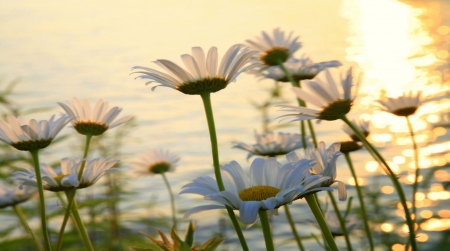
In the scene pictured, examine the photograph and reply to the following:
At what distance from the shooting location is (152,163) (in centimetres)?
162

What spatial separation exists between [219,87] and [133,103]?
360 centimetres

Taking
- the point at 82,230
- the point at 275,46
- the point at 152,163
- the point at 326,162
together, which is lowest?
the point at 82,230

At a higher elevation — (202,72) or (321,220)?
(202,72)

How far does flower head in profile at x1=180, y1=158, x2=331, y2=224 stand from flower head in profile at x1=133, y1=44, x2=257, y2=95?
107 millimetres

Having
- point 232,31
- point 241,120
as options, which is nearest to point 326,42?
point 232,31

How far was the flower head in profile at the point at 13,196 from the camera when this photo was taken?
3.64 feet

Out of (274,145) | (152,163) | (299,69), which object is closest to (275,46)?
(299,69)

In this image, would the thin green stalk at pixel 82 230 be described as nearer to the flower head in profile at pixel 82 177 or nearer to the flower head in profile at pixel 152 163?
the flower head in profile at pixel 82 177

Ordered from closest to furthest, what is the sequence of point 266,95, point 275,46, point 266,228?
point 266,228 < point 275,46 < point 266,95

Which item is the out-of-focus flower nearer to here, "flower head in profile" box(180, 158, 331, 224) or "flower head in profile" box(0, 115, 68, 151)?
"flower head in profile" box(180, 158, 331, 224)

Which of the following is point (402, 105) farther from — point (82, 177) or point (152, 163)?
point (152, 163)

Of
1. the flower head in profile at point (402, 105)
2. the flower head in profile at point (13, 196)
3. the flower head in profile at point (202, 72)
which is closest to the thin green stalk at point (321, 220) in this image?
the flower head in profile at point (202, 72)

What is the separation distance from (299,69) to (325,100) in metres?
0.45

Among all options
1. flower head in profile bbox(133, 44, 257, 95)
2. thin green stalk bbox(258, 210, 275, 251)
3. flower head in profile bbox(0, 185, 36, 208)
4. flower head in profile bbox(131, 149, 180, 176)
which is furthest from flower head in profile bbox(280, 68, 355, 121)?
flower head in profile bbox(131, 149, 180, 176)
